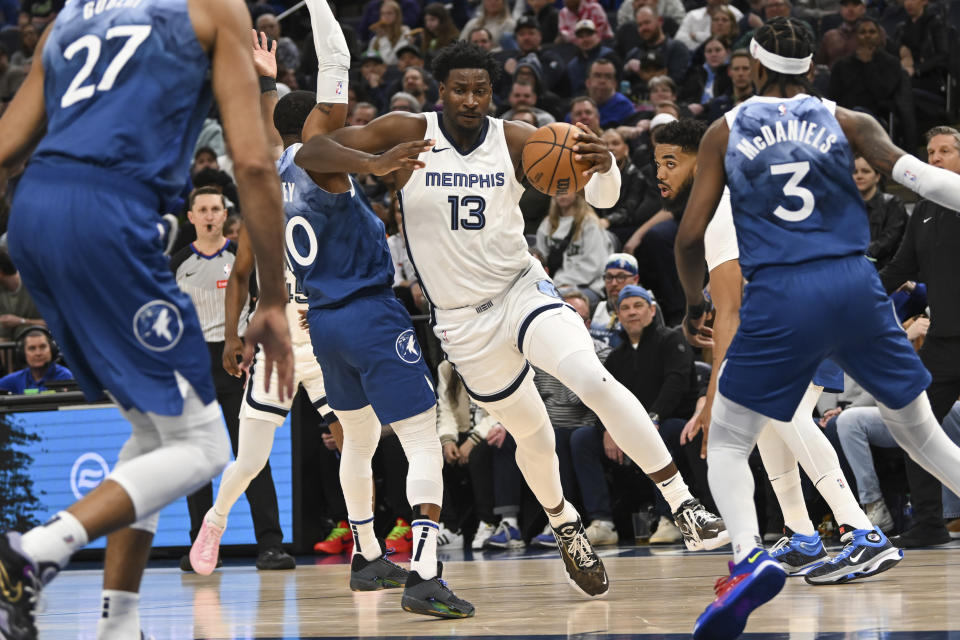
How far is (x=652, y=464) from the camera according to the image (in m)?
5.59

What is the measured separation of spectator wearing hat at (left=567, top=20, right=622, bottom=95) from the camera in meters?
13.5

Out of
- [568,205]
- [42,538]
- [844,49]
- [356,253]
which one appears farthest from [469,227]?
[844,49]

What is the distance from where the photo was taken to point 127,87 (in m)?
3.41

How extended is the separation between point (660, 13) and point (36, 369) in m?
8.01

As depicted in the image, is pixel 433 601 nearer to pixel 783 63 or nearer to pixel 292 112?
pixel 783 63

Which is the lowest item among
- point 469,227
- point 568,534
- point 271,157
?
point 568,534

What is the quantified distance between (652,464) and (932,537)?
9.22 ft

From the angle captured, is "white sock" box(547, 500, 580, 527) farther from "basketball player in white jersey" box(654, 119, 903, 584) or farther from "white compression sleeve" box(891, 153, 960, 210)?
"white compression sleeve" box(891, 153, 960, 210)

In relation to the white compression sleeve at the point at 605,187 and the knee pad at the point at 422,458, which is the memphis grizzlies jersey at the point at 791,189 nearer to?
the white compression sleeve at the point at 605,187

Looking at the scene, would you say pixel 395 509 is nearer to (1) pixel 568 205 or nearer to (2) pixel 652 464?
(1) pixel 568 205

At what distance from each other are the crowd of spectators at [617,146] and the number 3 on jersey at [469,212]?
3.76 feet

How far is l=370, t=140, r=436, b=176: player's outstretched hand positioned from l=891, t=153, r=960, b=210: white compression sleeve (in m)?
1.98

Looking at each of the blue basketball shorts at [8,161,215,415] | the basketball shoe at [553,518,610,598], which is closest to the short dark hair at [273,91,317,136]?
the basketball shoe at [553,518,610,598]

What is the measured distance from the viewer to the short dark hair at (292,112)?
6820mm
